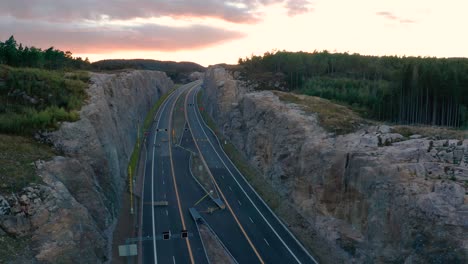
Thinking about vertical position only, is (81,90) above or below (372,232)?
above

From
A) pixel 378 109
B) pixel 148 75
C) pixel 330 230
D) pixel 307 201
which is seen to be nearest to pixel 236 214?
pixel 307 201

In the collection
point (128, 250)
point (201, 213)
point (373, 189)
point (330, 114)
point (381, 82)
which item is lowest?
point (201, 213)

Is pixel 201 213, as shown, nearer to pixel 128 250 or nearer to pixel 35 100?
pixel 128 250

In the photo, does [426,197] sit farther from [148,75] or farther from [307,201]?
[148,75]

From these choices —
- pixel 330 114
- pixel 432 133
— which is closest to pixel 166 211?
pixel 330 114

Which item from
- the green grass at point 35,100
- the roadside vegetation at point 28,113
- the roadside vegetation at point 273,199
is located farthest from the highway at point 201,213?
the green grass at point 35,100

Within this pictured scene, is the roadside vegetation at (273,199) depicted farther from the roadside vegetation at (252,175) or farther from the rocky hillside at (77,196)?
the rocky hillside at (77,196)
